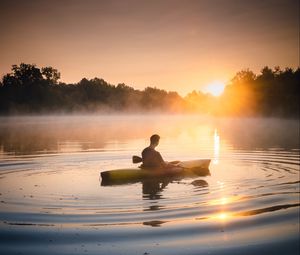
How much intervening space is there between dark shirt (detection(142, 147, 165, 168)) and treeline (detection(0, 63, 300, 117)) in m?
63.1

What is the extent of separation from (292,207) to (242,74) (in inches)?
3892

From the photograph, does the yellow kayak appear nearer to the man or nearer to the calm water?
the man

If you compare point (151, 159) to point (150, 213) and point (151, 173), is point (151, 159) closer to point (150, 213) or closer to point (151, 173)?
point (151, 173)

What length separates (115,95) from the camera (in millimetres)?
143250

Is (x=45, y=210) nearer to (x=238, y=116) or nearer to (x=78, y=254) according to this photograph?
(x=78, y=254)

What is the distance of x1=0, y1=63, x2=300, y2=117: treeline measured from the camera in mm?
78500

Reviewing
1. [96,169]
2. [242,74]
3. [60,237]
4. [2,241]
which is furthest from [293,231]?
[242,74]

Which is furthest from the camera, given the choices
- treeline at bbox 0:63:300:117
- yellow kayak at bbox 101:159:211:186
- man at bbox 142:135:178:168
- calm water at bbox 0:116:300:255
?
treeline at bbox 0:63:300:117

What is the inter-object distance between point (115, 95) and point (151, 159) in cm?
13031

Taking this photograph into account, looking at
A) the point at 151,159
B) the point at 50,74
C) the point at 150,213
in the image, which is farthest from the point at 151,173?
the point at 50,74

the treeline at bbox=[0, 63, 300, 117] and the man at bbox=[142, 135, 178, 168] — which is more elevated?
the treeline at bbox=[0, 63, 300, 117]

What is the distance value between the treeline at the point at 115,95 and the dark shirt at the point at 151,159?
63060 millimetres

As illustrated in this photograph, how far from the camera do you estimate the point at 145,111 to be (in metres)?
161

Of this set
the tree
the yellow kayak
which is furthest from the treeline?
the yellow kayak
